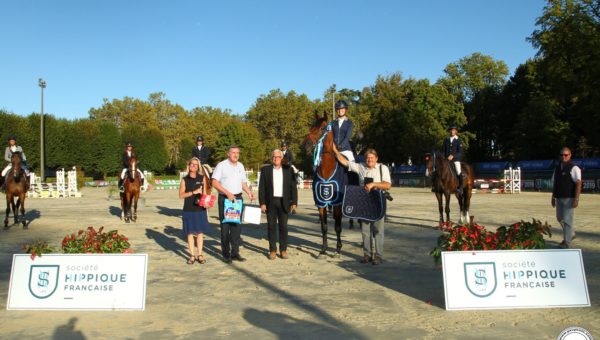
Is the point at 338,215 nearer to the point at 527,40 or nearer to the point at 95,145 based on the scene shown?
the point at 527,40

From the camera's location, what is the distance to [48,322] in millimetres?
5676

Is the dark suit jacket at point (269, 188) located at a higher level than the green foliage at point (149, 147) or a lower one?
lower

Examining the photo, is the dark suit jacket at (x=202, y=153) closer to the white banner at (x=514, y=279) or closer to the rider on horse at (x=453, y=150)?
the rider on horse at (x=453, y=150)

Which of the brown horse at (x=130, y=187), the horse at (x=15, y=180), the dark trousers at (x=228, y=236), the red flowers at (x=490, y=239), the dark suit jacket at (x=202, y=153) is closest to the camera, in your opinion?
the red flowers at (x=490, y=239)

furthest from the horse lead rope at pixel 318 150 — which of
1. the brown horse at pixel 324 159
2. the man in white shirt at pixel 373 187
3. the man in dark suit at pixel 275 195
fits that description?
the man in white shirt at pixel 373 187

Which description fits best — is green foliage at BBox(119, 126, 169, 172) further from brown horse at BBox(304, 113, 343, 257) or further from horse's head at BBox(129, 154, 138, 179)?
brown horse at BBox(304, 113, 343, 257)

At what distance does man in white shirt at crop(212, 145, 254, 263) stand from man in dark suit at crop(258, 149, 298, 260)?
0.42 m

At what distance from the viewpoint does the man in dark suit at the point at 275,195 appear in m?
9.67

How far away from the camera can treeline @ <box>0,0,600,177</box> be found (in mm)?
35750

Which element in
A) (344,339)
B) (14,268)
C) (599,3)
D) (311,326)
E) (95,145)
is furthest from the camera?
(95,145)

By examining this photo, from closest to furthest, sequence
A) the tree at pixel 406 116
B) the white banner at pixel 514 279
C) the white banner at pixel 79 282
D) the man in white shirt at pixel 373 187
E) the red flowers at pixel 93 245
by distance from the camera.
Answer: the white banner at pixel 514 279 < the white banner at pixel 79 282 < the red flowers at pixel 93 245 < the man in white shirt at pixel 373 187 < the tree at pixel 406 116

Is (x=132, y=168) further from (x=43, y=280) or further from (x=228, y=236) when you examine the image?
(x=43, y=280)

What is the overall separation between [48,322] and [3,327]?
44 cm

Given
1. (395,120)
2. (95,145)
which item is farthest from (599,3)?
(95,145)
